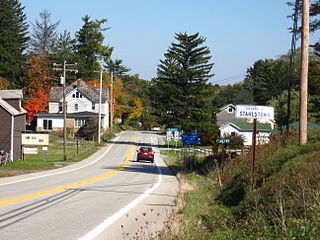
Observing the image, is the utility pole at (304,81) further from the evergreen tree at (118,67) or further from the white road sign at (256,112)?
the evergreen tree at (118,67)

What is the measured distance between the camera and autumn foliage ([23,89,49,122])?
8631 centimetres

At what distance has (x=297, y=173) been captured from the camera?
11656 mm

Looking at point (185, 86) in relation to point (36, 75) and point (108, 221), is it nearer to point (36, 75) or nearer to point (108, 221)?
point (36, 75)

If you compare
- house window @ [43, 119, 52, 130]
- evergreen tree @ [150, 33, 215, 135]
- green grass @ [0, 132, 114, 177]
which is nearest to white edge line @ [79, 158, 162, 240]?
green grass @ [0, 132, 114, 177]

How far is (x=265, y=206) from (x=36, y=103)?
80.8m

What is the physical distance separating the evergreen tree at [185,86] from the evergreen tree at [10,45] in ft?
104

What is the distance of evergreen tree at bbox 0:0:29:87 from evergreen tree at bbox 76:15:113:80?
1235 cm

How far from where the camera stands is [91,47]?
339ft

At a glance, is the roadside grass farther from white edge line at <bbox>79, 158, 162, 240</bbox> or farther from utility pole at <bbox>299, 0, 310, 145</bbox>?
white edge line at <bbox>79, 158, 162, 240</bbox>

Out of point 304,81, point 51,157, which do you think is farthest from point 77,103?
point 304,81

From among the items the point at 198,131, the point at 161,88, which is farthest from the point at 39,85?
the point at 198,131

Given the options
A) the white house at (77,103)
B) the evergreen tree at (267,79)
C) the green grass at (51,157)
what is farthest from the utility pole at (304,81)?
the evergreen tree at (267,79)

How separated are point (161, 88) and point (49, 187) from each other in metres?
54.8

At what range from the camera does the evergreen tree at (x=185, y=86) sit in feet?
238
